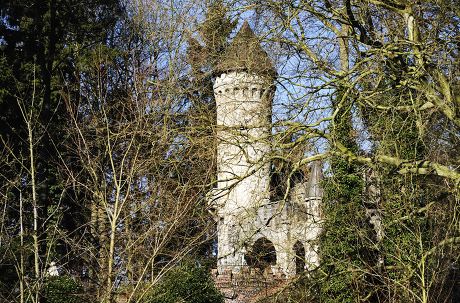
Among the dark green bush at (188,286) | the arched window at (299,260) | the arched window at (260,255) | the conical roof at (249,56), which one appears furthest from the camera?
the dark green bush at (188,286)

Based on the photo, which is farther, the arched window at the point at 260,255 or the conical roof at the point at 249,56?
the arched window at the point at 260,255

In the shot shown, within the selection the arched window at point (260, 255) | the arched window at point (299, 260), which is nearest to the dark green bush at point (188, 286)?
the arched window at point (260, 255)

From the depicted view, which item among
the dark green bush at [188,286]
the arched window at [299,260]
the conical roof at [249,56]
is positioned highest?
the conical roof at [249,56]

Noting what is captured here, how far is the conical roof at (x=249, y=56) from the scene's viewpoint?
9.03 metres

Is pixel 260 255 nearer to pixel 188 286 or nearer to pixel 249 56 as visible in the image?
pixel 249 56

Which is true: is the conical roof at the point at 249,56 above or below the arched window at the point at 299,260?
above

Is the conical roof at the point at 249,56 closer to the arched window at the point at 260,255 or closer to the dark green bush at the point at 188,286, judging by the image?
the arched window at the point at 260,255

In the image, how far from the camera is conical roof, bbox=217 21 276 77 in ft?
29.6

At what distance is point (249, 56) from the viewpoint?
902 cm

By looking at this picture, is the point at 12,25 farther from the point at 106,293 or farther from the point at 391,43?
the point at 391,43

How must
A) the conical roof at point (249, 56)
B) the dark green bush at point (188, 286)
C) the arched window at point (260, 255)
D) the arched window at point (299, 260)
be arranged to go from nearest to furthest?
the conical roof at point (249, 56)
the arched window at point (260, 255)
the arched window at point (299, 260)
the dark green bush at point (188, 286)

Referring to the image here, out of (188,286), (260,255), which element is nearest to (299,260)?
(188,286)

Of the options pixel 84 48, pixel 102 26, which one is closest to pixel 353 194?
pixel 84 48

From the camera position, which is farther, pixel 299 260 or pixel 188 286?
pixel 299 260
